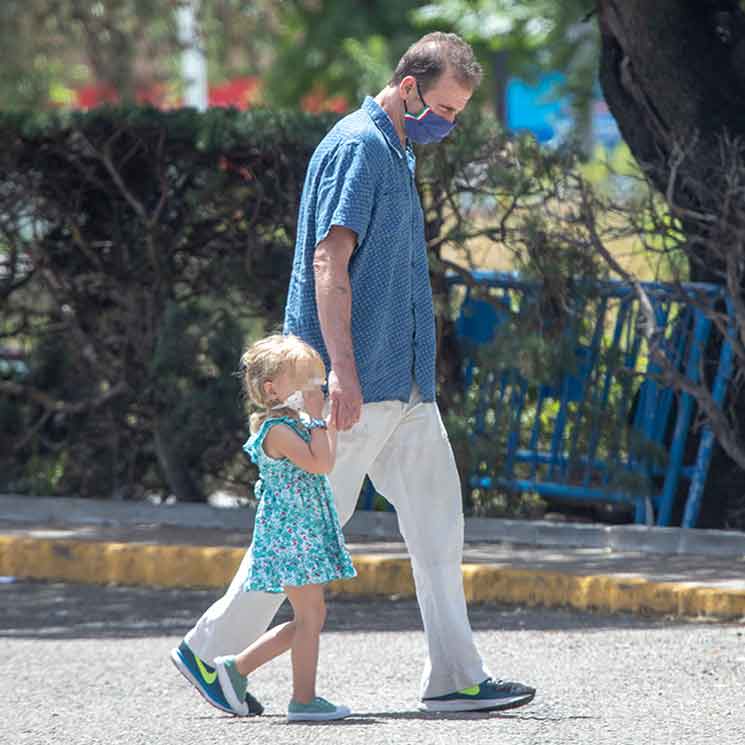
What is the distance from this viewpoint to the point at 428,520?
17.5 feet

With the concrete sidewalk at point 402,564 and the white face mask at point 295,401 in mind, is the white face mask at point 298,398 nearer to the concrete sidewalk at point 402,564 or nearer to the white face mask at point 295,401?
the white face mask at point 295,401

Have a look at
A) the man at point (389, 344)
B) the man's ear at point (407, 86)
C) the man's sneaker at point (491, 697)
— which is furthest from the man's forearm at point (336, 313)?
the man's sneaker at point (491, 697)

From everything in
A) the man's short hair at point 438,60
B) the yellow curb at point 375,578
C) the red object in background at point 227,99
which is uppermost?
the red object in background at point 227,99

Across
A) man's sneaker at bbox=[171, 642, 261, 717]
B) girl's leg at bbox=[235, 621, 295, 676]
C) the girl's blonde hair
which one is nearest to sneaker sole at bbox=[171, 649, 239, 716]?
man's sneaker at bbox=[171, 642, 261, 717]

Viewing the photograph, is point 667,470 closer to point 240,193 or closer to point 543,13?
point 240,193

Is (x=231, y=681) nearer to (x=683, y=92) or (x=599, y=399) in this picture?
(x=599, y=399)

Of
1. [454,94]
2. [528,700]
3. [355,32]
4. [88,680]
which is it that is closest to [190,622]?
[88,680]

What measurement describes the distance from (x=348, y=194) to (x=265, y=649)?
4.18 feet

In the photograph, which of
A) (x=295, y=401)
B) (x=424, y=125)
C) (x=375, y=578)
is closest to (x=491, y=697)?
(x=295, y=401)

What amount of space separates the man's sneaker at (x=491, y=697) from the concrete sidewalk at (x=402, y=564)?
2.00 m

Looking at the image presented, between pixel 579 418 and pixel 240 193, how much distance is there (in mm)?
2074

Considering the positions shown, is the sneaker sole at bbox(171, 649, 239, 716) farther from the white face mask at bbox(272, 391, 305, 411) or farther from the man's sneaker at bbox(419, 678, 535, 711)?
the white face mask at bbox(272, 391, 305, 411)

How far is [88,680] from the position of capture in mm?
6059

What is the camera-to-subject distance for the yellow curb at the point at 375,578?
7.24 m
